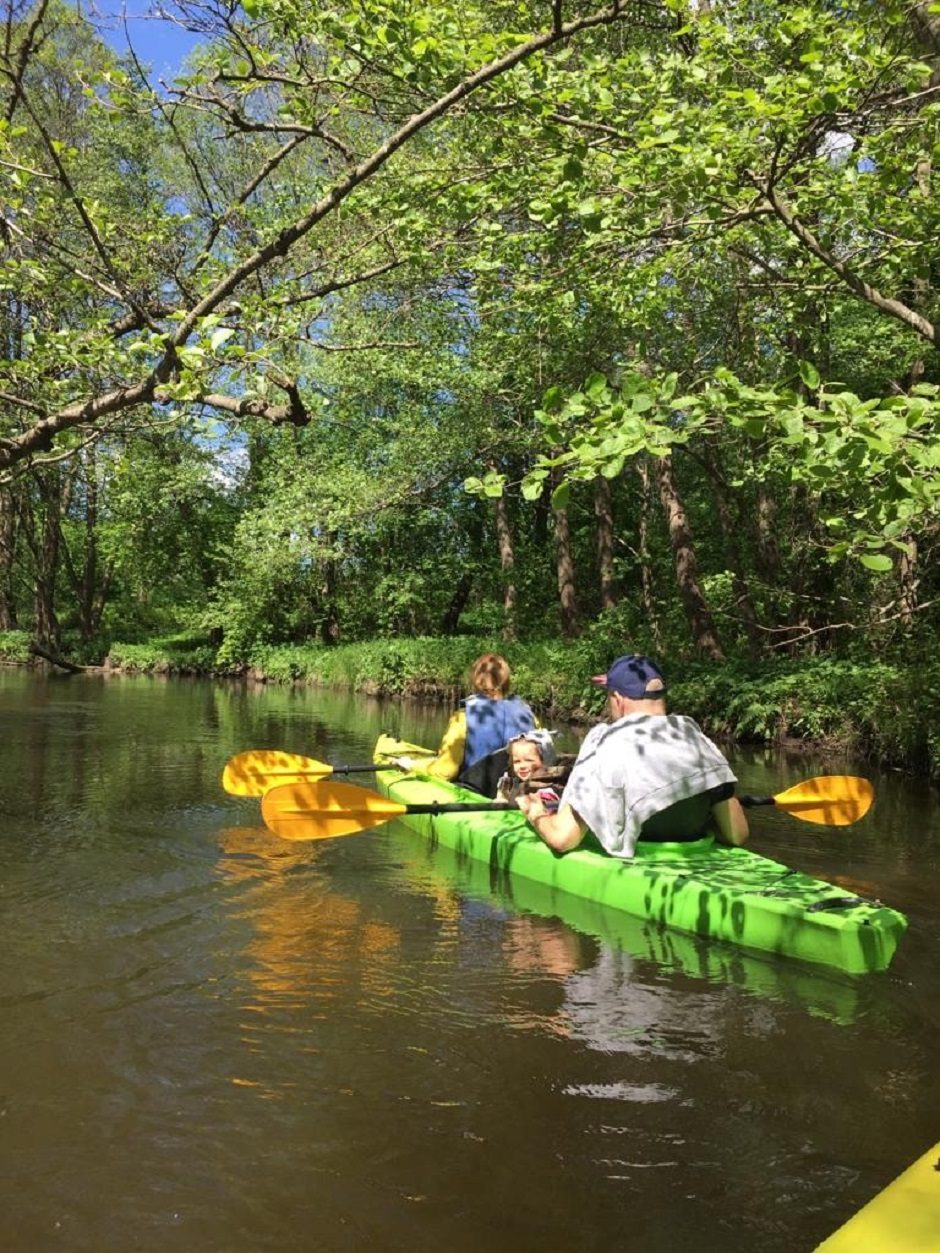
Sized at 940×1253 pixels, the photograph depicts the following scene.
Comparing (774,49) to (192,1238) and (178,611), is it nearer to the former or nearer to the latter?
(192,1238)

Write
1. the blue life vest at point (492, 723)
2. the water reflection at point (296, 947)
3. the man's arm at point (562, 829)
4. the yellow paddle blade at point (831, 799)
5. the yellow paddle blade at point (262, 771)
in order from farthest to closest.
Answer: the yellow paddle blade at point (262, 771) < the blue life vest at point (492, 723) < the yellow paddle blade at point (831, 799) < the man's arm at point (562, 829) < the water reflection at point (296, 947)

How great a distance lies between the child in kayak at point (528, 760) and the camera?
19.3 feet

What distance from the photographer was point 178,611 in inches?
1129

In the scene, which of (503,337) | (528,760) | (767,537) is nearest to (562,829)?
(528,760)

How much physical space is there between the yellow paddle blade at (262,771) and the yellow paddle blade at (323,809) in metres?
1.65

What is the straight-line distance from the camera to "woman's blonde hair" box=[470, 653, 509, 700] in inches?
266

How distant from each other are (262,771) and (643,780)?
377 centimetres

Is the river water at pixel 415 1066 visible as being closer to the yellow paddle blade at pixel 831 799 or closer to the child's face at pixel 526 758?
the yellow paddle blade at pixel 831 799

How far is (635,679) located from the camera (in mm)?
4836

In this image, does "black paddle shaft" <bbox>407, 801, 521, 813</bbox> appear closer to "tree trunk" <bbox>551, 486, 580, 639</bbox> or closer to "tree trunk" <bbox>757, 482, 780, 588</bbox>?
"tree trunk" <bbox>757, 482, 780, 588</bbox>

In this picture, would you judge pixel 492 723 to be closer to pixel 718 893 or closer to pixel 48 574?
pixel 718 893

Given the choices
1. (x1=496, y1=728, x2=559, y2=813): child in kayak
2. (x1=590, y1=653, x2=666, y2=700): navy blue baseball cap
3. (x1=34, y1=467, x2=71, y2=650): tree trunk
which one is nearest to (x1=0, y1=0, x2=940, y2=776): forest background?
(x1=34, y1=467, x2=71, y2=650): tree trunk

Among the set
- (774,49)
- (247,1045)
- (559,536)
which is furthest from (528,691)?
(247,1045)

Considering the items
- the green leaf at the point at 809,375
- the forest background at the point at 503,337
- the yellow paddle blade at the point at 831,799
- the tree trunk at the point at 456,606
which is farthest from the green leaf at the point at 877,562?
the tree trunk at the point at 456,606
